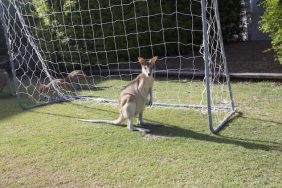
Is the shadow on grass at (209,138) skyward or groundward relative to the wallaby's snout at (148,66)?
groundward

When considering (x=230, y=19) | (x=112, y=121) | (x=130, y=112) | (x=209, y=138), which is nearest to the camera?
(x=209, y=138)

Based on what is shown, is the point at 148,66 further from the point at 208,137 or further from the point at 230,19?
the point at 230,19

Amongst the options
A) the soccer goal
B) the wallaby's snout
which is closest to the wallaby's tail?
the wallaby's snout

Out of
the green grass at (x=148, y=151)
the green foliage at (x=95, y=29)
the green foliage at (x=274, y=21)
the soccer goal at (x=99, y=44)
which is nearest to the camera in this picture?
the green grass at (x=148, y=151)

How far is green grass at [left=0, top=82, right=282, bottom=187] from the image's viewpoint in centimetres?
397

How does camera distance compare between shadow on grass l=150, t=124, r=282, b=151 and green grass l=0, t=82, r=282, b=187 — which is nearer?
green grass l=0, t=82, r=282, b=187

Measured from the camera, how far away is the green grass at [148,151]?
397cm

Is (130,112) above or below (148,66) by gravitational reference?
below

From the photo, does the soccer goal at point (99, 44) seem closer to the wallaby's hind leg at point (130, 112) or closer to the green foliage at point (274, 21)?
the green foliage at point (274, 21)

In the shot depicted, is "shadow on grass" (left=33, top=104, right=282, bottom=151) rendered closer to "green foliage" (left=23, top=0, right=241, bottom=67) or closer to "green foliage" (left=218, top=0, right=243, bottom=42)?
"green foliage" (left=23, top=0, right=241, bottom=67)

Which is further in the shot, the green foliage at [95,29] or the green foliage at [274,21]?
the green foliage at [95,29]

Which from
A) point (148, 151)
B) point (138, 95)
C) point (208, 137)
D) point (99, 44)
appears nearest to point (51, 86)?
point (99, 44)

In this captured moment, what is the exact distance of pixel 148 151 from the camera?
183 inches

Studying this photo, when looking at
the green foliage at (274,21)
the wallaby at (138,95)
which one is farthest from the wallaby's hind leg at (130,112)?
the green foliage at (274,21)
